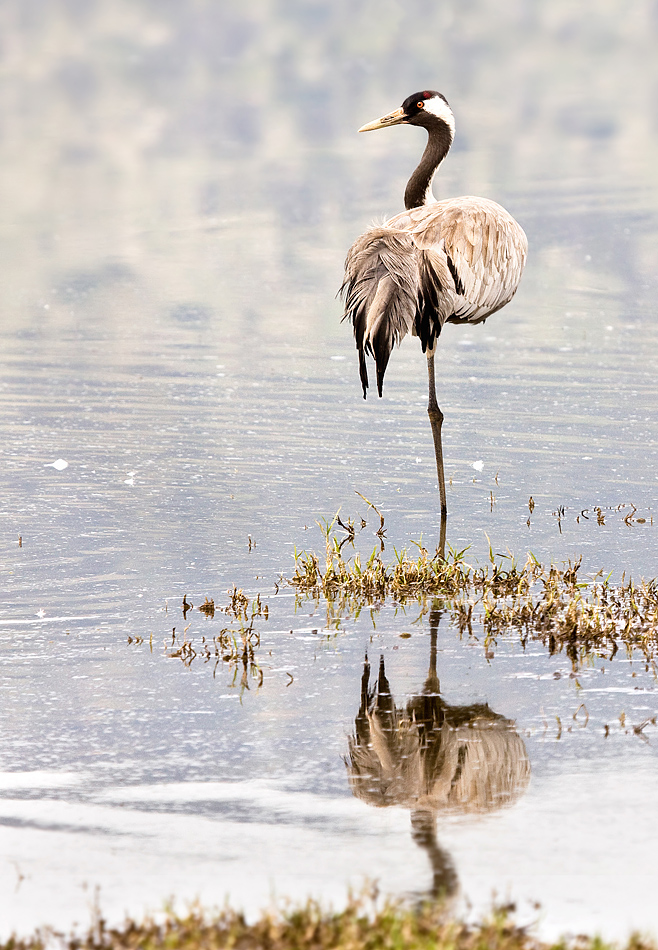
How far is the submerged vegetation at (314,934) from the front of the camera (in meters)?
3.72

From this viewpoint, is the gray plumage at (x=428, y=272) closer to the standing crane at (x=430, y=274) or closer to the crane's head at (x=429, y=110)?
the standing crane at (x=430, y=274)

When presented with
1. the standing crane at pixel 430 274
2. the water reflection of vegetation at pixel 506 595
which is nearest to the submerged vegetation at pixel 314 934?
the water reflection of vegetation at pixel 506 595

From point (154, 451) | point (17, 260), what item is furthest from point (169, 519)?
point (17, 260)

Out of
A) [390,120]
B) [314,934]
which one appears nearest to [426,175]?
[390,120]

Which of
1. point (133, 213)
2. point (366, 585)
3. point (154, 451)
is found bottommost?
point (366, 585)

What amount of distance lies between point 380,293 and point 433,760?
3090mm

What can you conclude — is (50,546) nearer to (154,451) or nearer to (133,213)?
(154,451)

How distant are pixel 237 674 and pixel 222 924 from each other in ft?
6.84

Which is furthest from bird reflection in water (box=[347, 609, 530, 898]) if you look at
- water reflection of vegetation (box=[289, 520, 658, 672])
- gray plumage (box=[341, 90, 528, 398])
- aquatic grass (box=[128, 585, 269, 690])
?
gray plumage (box=[341, 90, 528, 398])

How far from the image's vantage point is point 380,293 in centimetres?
748

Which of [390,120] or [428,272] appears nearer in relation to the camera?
[428,272]

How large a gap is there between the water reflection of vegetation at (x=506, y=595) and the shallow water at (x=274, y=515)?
0.16 m

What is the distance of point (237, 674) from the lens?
5914 mm

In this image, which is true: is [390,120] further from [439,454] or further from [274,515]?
[274,515]
